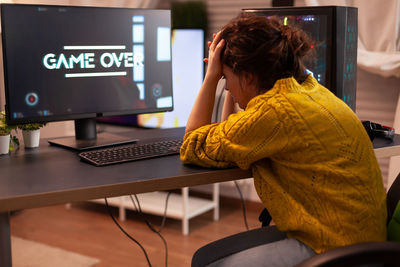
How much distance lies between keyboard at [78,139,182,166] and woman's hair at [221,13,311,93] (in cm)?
37

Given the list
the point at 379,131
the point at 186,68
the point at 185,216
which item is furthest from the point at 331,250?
the point at 186,68

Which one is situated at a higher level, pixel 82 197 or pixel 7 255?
pixel 82 197

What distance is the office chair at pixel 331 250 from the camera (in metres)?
1.04

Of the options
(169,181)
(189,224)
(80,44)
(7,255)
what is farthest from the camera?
(189,224)

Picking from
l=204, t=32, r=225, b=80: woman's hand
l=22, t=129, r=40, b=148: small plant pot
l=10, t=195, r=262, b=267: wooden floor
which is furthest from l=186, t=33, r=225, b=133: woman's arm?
l=10, t=195, r=262, b=267: wooden floor

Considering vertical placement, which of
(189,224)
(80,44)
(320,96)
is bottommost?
(189,224)

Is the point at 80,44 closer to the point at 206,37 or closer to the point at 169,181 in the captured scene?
the point at 169,181

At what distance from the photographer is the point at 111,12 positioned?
1767 mm

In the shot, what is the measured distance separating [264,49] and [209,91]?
10.5 inches

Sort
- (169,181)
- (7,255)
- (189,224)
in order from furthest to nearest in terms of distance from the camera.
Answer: (189,224), (7,255), (169,181)

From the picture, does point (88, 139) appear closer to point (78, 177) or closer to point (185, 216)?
point (78, 177)

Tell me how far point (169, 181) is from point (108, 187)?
0.54 ft

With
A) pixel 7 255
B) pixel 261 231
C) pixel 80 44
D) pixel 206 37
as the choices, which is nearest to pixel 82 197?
pixel 7 255

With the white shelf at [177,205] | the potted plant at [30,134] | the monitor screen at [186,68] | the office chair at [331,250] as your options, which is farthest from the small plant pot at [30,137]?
the monitor screen at [186,68]
